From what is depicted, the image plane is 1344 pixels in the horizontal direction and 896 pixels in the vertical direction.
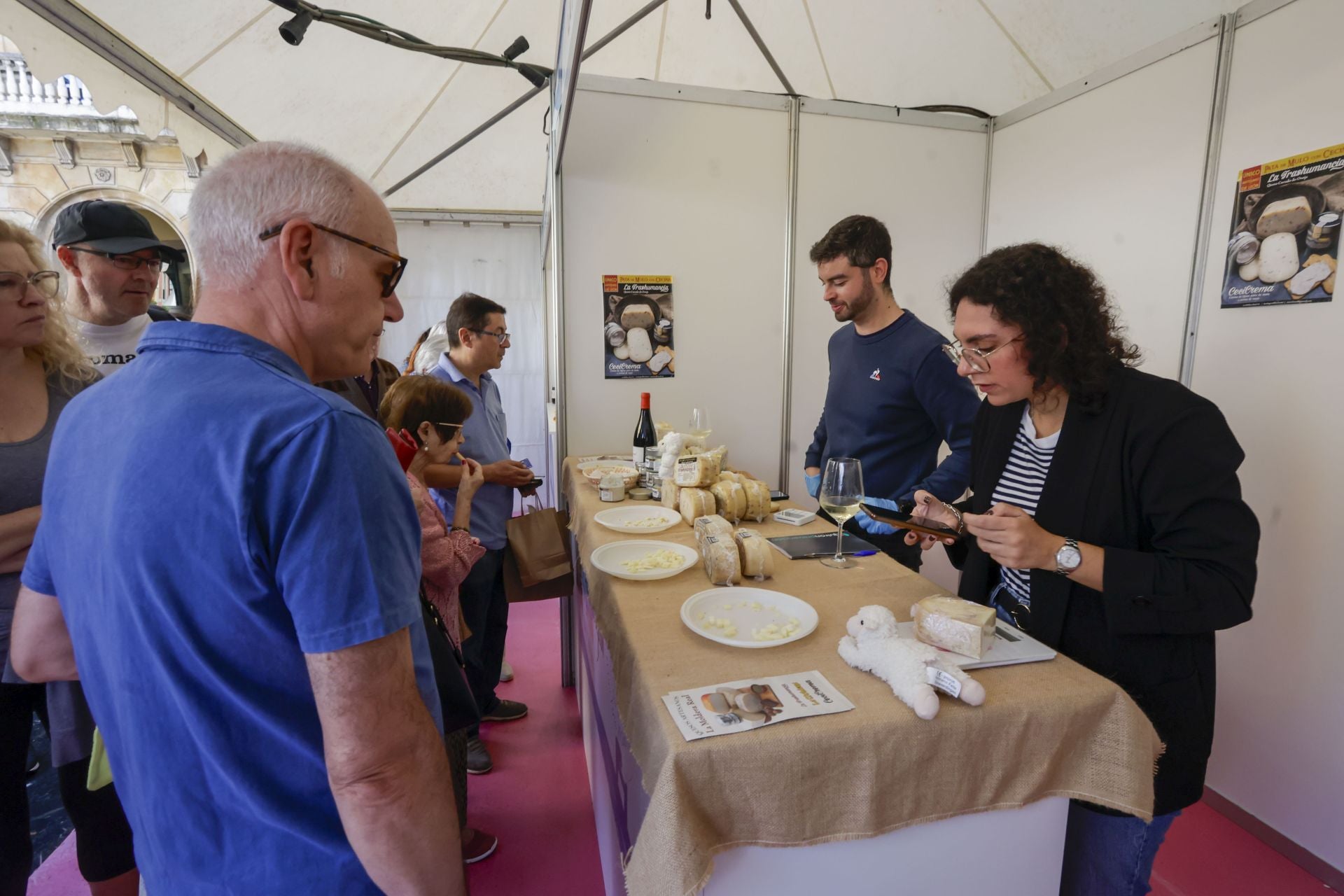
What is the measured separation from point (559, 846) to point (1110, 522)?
200 centimetres

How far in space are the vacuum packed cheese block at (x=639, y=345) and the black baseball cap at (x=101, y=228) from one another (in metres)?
1.84

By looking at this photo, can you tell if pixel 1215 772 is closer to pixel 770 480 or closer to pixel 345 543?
A: pixel 770 480

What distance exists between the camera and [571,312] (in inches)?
119

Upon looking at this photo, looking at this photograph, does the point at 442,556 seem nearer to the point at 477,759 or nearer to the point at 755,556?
the point at 755,556

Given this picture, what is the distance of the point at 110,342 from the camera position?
185 centimetres

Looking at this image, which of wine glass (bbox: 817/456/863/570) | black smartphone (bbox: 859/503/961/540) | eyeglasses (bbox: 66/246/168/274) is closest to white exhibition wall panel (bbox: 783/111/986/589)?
black smartphone (bbox: 859/503/961/540)

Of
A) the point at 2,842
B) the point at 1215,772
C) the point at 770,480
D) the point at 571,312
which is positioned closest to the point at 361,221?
the point at 2,842

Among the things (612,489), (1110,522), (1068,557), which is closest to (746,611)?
(1068,557)

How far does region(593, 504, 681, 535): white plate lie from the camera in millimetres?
1871

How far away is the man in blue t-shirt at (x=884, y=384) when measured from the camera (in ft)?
6.80

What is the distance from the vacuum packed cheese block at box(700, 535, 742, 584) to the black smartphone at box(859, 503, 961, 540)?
1.08 ft

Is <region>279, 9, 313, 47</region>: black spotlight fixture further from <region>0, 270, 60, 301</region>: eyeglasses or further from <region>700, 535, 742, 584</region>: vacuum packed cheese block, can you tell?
<region>700, 535, 742, 584</region>: vacuum packed cheese block

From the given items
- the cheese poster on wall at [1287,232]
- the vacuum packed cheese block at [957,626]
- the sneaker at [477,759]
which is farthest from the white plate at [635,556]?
the cheese poster on wall at [1287,232]

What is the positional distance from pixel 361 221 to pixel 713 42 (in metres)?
3.32
